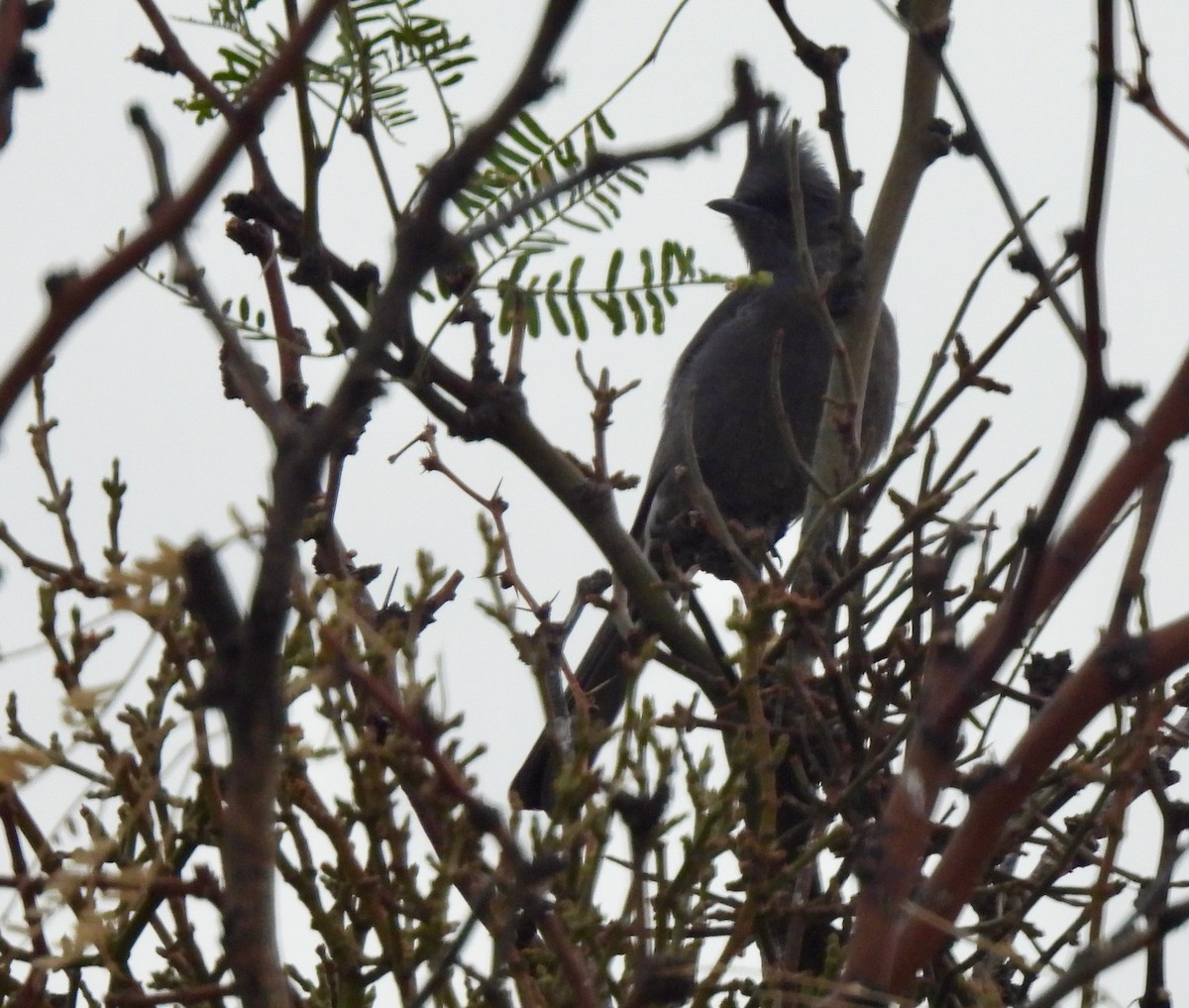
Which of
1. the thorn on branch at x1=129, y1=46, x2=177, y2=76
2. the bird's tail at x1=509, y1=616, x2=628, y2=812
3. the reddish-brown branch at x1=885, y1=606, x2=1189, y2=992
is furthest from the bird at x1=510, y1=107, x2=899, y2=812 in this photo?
the reddish-brown branch at x1=885, y1=606, x2=1189, y2=992

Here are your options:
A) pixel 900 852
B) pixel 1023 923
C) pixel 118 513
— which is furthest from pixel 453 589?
pixel 900 852

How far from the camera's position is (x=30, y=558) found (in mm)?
2979

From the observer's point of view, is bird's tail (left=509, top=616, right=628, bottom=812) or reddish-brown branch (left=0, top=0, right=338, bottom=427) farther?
bird's tail (left=509, top=616, right=628, bottom=812)

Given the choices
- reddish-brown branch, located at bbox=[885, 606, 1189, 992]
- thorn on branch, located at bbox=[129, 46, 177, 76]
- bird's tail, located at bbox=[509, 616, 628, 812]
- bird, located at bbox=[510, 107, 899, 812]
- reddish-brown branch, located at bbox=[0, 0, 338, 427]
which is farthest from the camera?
bird, located at bbox=[510, 107, 899, 812]

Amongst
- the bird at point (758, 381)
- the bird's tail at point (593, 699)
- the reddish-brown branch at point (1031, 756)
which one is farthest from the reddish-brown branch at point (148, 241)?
the bird at point (758, 381)

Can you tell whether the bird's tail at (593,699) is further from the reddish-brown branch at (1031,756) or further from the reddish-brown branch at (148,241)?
the reddish-brown branch at (148,241)

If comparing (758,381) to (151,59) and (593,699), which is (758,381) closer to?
(593,699)

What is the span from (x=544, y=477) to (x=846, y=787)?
2.62 ft

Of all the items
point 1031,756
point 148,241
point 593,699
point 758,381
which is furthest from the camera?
point 758,381

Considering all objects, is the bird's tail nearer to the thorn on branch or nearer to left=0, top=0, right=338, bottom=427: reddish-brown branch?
the thorn on branch

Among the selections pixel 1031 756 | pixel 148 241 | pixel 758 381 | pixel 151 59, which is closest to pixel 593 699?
pixel 151 59

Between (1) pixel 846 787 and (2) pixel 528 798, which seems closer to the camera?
(1) pixel 846 787

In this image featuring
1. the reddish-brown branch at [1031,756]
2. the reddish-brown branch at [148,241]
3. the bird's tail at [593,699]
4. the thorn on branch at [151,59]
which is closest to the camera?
the reddish-brown branch at [148,241]

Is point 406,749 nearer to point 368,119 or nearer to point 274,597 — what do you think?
point 274,597
